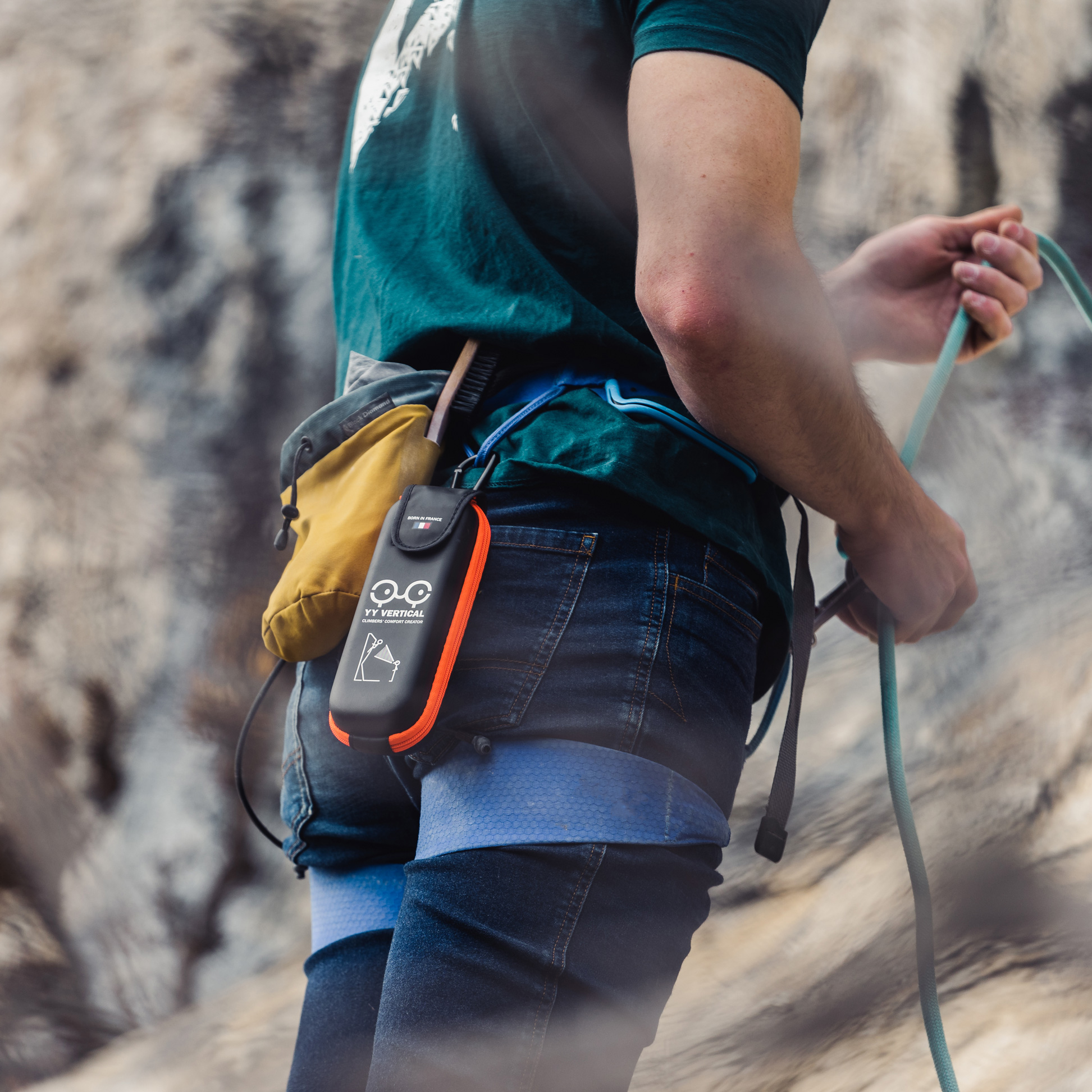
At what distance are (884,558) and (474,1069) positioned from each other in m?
0.32

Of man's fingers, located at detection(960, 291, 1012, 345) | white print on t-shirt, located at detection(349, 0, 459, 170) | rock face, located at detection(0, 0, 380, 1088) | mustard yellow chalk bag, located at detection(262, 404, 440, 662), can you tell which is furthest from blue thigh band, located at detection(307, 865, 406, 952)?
rock face, located at detection(0, 0, 380, 1088)

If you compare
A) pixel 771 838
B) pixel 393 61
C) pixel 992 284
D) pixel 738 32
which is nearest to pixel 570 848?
pixel 771 838

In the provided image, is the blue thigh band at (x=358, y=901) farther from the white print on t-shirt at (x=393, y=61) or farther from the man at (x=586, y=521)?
the white print on t-shirt at (x=393, y=61)

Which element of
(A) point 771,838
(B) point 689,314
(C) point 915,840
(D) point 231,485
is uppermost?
(B) point 689,314

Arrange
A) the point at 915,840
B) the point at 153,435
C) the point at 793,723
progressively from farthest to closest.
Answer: the point at 153,435, the point at 915,840, the point at 793,723

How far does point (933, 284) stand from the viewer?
73 centimetres

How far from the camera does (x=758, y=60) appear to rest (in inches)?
14.7

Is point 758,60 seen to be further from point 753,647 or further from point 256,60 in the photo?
point 256,60

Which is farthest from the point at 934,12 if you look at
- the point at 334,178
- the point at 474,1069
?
the point at 474,1069

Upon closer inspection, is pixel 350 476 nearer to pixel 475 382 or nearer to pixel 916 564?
pixel 475 382

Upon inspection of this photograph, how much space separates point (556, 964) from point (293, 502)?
0.26m

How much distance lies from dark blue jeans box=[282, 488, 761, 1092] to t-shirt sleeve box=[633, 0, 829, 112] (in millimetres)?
190

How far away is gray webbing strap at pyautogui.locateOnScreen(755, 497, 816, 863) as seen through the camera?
1.44ft

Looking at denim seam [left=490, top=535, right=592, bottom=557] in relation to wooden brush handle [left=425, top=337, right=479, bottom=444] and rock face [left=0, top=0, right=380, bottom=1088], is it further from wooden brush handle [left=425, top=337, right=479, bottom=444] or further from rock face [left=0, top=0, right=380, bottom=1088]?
rock face [left=0, top=0, right=380, bottom=1088]
